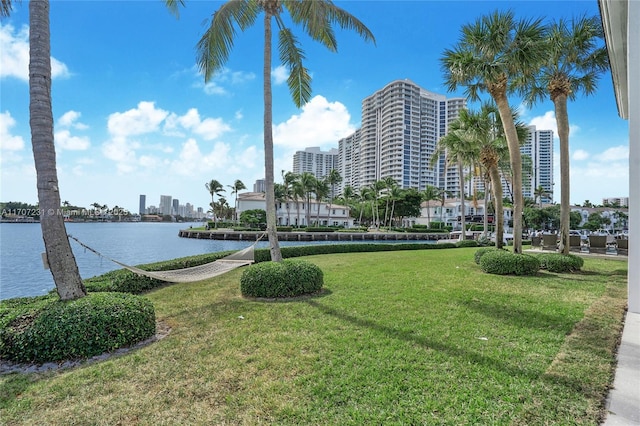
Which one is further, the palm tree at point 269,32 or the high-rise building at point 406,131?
the high-rise building at point 406,131

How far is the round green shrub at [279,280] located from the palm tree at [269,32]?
1.89 ft

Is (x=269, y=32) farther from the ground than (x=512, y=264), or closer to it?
farther from the ground

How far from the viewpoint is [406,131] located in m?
92.4

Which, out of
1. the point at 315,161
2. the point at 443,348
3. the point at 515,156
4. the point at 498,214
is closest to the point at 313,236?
the point at 498,214

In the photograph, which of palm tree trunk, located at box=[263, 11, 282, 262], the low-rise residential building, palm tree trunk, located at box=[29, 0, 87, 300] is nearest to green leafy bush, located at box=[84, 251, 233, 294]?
palm tree trunk, located at box=[29, 0, 87, 300]

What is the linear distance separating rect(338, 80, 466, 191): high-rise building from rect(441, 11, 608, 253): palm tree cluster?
79.1m

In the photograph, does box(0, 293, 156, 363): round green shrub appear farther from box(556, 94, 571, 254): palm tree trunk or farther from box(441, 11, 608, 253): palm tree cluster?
box(556, 94, 571, 254): palm tree trunk

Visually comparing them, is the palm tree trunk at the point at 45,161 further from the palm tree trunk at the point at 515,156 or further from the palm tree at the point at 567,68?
the palm tree at the point at 567,68

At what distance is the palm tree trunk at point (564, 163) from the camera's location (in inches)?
371

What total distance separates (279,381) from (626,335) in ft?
13.9

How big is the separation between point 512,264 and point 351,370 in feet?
24.4

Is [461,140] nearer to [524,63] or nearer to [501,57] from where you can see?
[501,57]

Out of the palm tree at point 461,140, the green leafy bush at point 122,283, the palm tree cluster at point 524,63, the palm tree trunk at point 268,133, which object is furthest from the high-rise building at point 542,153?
the green leafy bush at point 122,283

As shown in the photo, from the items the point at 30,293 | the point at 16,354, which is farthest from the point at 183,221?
the point at 16,354
